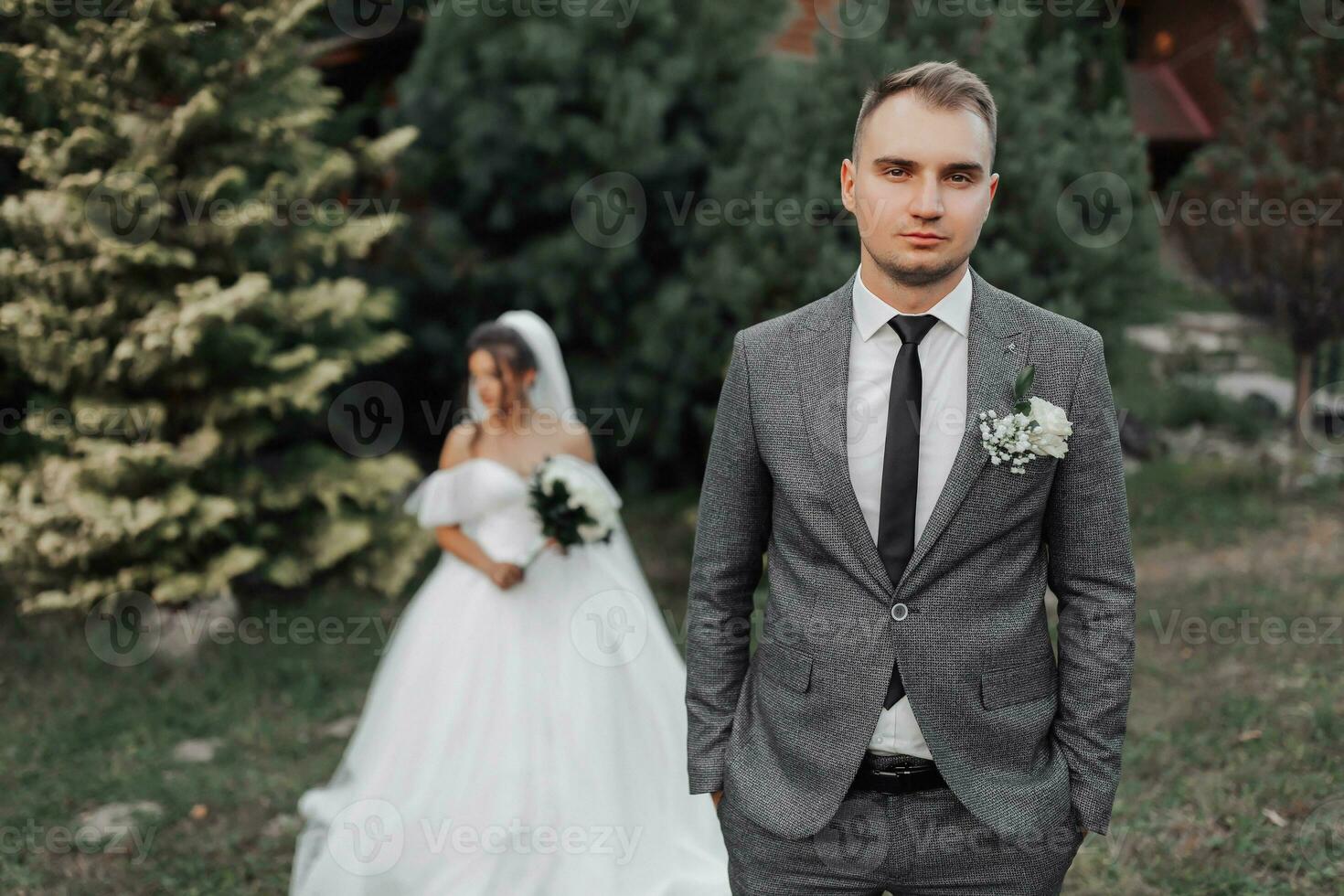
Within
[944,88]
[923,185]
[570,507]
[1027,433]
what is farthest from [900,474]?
[570,507]

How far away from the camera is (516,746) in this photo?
473 centimetres

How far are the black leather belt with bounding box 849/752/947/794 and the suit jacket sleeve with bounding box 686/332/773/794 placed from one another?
353mm

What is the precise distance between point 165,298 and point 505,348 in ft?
11.9

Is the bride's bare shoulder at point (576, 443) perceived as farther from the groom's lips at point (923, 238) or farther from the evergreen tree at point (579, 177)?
the evergreen tree at point (579, 177)

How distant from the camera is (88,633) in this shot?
25.1 ft

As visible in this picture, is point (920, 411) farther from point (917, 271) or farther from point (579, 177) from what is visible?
point (579, 177)

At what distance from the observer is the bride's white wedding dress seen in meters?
4.51

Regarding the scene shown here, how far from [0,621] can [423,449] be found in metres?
4.46

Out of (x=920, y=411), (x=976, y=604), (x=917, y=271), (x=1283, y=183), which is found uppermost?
(x=1283, y=183)

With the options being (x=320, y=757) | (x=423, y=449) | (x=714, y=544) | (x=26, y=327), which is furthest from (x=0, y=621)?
(x=714, y=544)

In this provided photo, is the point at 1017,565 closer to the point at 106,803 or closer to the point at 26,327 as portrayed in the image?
the point at 106,803

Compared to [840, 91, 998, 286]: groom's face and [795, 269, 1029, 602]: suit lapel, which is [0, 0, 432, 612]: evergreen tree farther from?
[840, 91, 998, 286]: groom's face

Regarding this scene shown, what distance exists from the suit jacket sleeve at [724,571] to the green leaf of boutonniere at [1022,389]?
1.80 ft

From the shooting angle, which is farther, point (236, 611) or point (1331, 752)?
point (236, 611)
